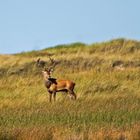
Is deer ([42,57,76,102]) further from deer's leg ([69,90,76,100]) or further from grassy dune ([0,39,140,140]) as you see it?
grassy dune ([0,39,140,140])

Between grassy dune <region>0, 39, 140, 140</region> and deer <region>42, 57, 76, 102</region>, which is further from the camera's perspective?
deer <region>42, 57, 76, 102</region>

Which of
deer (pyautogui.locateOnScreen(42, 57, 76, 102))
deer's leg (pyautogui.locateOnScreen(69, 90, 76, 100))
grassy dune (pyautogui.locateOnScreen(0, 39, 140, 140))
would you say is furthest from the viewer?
deer (pyautogui.locateOnScreen(42, 57, 76, 102))

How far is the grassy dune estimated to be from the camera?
45.1 ft

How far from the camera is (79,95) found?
30.3m

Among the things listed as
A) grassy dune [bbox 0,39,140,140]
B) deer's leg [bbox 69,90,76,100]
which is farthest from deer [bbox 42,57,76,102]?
grassy dune [bbox 0,39,140,140]

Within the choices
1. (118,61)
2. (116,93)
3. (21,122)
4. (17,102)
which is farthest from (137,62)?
(21,122)

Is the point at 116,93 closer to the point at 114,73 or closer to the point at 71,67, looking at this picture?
the point at 114,73

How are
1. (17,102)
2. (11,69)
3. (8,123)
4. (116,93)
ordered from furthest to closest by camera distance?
1. (11,69)
2. (116,93)
3. (17,102)
4. (8,123)

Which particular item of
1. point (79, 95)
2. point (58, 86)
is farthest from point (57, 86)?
point (79, 95)

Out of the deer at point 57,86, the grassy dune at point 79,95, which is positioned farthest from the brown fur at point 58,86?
the grassy dune at point 79,95

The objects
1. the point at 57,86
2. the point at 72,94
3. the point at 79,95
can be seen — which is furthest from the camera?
the point at 79,95

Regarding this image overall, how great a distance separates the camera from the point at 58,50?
1561 inches

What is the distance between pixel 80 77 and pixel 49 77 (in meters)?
3.89

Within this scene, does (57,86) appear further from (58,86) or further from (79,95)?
(79,95)
